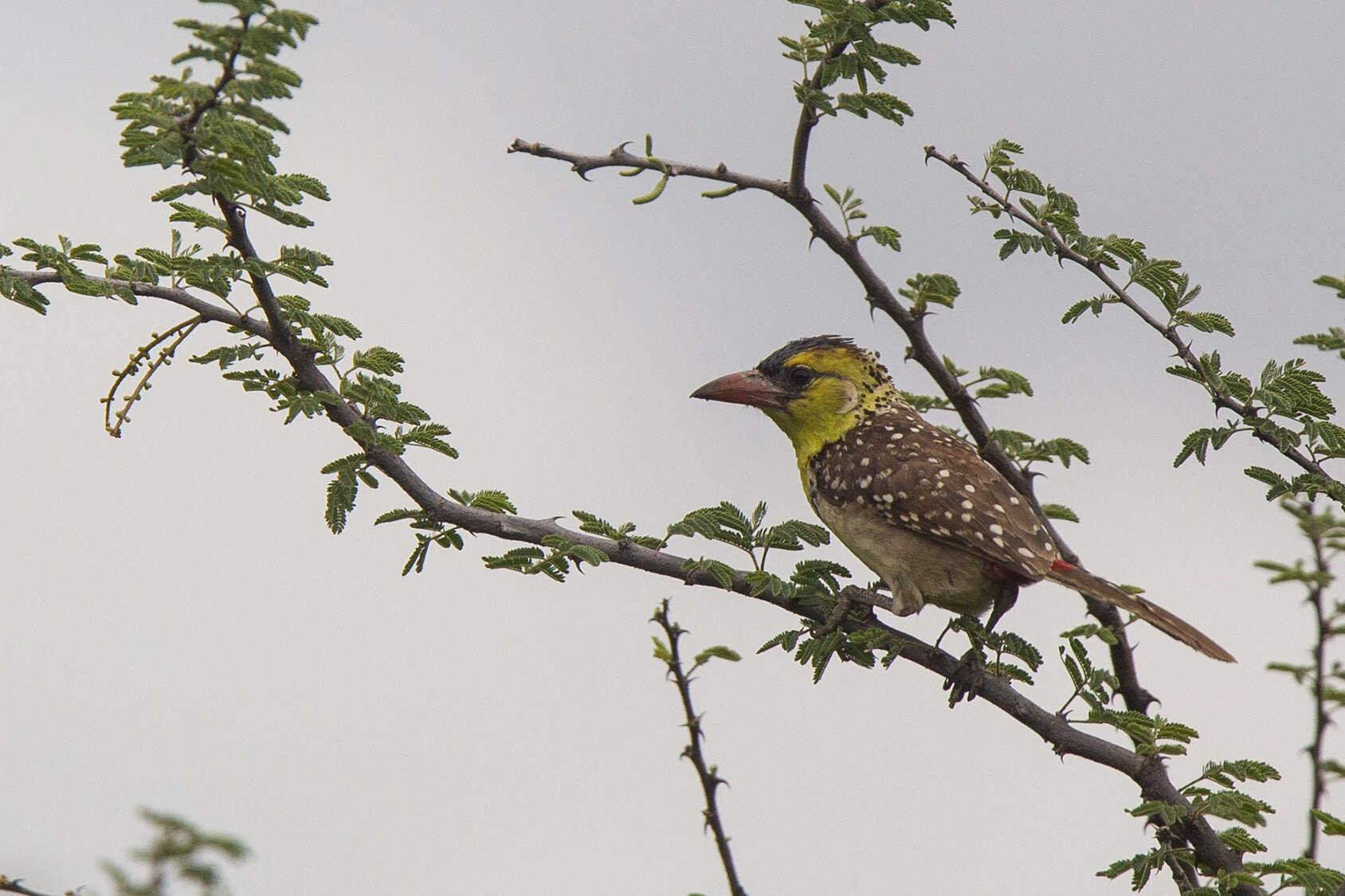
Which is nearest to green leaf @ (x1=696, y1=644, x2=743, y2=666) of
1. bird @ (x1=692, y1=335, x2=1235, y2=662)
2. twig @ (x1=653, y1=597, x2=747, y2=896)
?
twig @ (x1=653, y1=597, x2=747, y2=896)

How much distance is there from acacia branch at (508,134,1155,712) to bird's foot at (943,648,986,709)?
52cm

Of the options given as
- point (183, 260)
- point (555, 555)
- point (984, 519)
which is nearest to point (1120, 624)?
point (984, 519)

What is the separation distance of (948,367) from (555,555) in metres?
2.38

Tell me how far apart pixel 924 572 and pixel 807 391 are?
4.44 feet

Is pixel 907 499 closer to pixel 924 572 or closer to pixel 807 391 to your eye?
pixel 924 572

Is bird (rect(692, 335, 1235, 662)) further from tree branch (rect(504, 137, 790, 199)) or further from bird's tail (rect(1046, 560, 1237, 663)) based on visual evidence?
tree branch (rect(504, 137, 790, 199))

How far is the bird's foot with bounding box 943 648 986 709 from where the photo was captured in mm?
5457

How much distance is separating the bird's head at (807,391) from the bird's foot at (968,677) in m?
1.80

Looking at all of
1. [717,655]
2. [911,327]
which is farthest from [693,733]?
[911,327]

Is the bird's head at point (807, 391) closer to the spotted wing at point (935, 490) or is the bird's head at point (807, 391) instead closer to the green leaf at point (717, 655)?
the spotted wing at point (935, 490)

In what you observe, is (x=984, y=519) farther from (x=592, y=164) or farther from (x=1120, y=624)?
(x=592, y=164)

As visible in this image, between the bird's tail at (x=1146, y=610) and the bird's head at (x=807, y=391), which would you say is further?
the bird's head at (x=807, y=391)

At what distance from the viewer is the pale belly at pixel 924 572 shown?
20.4 feet

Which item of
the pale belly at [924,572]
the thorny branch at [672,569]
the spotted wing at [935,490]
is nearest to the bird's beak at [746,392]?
the spotted wing at [935,490]
